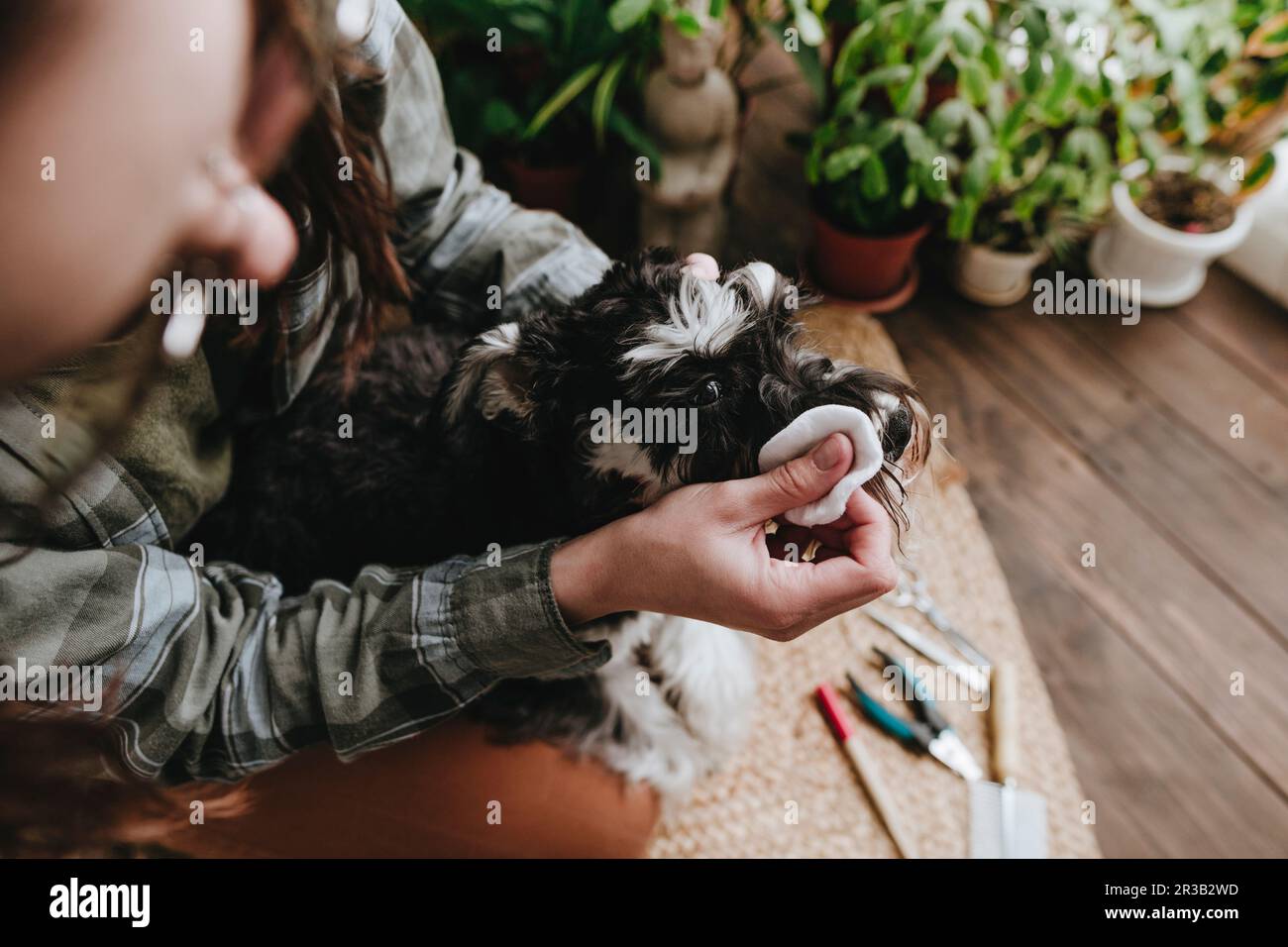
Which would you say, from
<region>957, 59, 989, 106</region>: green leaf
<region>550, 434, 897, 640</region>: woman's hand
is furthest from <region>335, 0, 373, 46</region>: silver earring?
<region>957, 59, 989, 106</region>: green leaf

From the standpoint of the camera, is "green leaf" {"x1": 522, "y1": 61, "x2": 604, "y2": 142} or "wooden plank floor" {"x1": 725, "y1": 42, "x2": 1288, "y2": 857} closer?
"wooden plank floor" {"x1": 725, "y1": 42, "x2": 1288, "y2": 857}

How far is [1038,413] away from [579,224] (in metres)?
1.57

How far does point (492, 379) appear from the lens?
45.4 inches

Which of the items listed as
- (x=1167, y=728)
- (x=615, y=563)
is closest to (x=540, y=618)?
(x=615, y=563)

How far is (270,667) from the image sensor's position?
117cm

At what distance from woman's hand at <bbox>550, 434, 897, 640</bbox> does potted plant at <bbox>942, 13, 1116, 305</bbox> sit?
4.44 feet

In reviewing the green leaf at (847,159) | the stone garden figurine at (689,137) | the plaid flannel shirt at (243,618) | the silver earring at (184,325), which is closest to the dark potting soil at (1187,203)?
the green leaf at (847,159)

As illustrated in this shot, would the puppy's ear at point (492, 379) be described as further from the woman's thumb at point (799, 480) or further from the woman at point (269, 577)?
the woman's thumb at point (799, 480)

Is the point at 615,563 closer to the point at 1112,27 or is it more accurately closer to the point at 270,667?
the point at 270,667

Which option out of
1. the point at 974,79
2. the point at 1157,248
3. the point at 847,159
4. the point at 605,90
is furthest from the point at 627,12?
the point at 1157,248

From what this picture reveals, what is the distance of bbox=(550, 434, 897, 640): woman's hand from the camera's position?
0.98 metres

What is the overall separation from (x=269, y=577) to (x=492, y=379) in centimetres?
49

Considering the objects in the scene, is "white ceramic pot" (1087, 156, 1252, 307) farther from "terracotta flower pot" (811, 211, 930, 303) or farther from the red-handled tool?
the red-handled tool

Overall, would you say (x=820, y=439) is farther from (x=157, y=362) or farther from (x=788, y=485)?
(x=157, y=362)
